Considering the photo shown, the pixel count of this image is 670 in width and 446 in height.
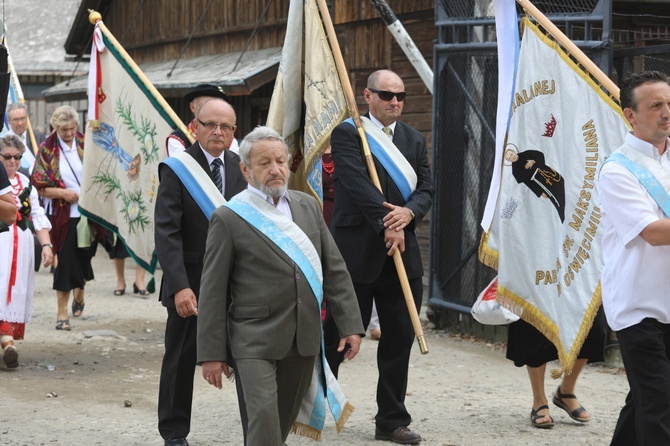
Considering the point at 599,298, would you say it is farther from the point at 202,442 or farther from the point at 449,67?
the point at 449,67

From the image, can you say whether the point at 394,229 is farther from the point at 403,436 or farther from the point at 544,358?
the point at 544,358

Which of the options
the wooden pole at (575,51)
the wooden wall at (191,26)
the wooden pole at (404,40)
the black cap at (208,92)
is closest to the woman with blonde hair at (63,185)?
the wooden pole at (404,40)

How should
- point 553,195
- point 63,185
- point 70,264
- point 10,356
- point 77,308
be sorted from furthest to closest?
point 77,308, point 63,185, point 70,264, point 10,356, point 553,195

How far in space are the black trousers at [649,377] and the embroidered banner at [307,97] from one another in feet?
8.97

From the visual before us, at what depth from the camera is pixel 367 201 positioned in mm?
6551

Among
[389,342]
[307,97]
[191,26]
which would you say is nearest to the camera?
[389,342]

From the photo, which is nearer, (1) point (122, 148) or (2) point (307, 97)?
(2) point (307, 97)

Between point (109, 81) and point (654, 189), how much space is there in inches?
215

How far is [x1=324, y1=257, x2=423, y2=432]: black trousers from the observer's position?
661 centimetres

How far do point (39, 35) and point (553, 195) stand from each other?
3172 cm

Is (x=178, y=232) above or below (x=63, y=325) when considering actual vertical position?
above

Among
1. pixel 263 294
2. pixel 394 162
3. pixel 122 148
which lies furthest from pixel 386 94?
pixel 122 148

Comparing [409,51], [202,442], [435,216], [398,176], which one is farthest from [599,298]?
[409,51]

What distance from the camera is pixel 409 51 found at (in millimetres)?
10922
